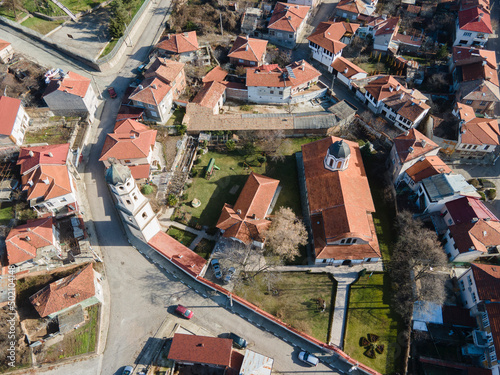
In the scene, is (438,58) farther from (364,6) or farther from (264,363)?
(264,363)

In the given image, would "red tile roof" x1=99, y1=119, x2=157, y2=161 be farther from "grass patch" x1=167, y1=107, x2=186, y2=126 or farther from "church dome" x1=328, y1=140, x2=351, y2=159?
"church dome" x1=328, y1=140, x2=351, y2=159

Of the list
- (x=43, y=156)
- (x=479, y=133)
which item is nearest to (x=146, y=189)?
(x=43, y=156)

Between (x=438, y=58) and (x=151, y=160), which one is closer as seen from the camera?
(x=151, y=160)

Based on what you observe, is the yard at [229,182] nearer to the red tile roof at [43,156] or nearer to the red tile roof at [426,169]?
the red tile roof at [426,169]

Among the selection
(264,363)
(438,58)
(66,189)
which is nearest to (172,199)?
(66,189)

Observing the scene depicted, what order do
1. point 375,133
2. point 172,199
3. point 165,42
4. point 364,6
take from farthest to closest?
point 364,6 < point 165,42 < point 375,133 < point 172,199

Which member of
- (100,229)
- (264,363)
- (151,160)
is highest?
(151,160)

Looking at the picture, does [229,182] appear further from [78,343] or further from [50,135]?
[50,135]
